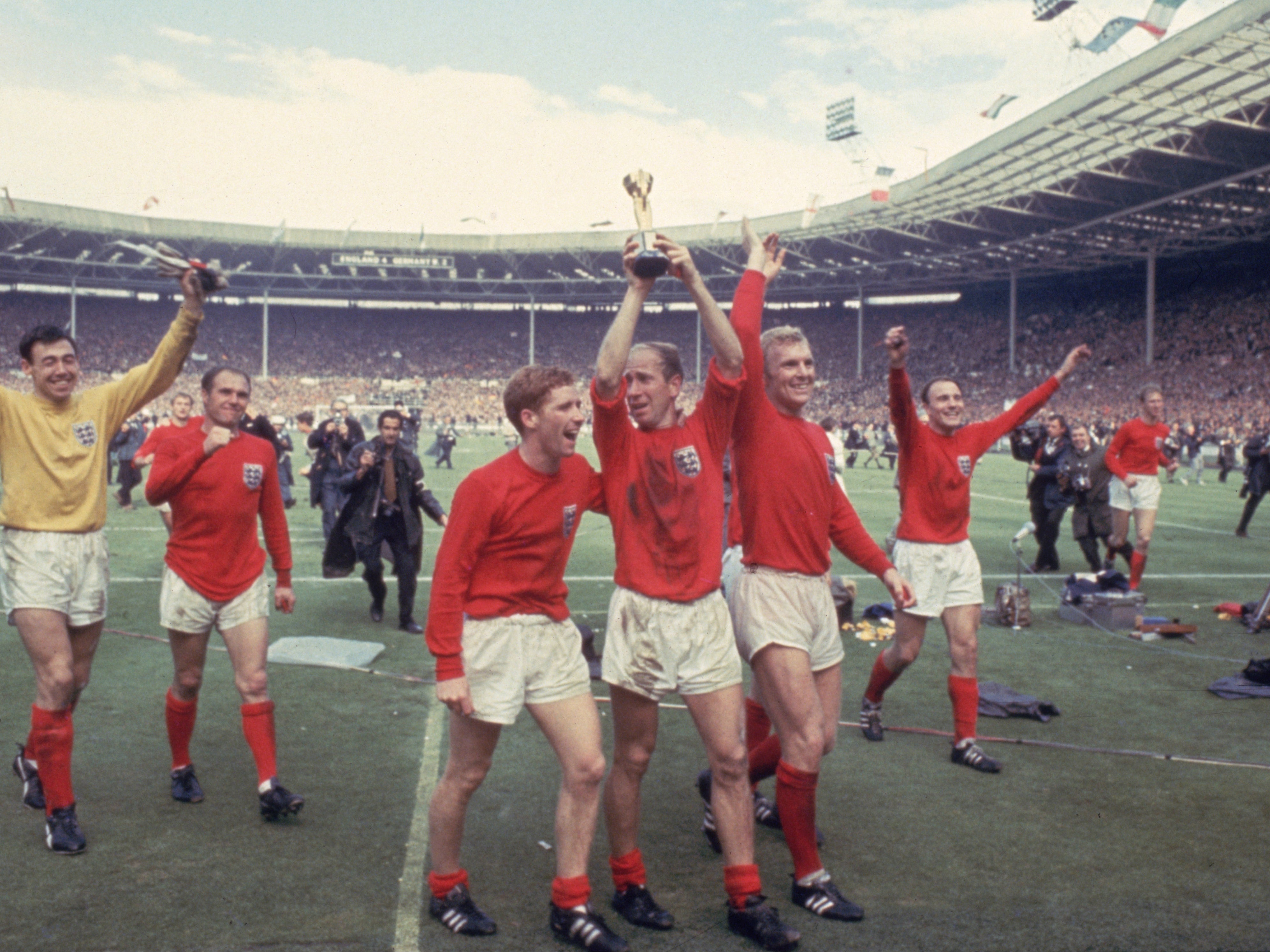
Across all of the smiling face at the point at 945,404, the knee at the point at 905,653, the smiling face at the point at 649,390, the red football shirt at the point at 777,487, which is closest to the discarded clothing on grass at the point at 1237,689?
the knee at the point at 905,653

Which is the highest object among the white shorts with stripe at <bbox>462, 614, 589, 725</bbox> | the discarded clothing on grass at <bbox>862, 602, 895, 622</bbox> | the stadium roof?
the stadium roof

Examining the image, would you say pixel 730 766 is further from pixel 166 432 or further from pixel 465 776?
pixel 166 432

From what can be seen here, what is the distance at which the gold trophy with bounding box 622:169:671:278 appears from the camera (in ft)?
10.7

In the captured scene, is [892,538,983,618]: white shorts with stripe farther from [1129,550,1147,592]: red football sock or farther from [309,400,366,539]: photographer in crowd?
[309,400,366,539]: photographer in crowd

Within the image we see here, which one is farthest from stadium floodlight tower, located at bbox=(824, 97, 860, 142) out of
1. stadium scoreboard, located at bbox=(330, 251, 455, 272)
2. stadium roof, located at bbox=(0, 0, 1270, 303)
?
stadium scoreboard, located at bbox=(330, 251, 455, 272)

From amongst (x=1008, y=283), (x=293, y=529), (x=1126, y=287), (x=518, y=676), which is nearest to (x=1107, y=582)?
(x=518, y=676)

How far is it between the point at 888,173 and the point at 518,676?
42.7m

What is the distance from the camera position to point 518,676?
3.52 metres

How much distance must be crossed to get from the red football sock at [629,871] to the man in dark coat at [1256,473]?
47.4ft

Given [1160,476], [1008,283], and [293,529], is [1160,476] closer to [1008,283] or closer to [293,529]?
[293,529]

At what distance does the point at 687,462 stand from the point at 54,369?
2819 millimetres

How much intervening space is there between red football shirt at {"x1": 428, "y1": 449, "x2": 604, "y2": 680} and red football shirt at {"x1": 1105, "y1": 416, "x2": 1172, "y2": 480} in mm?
8173

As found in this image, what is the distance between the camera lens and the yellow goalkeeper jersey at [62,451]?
14.4ft

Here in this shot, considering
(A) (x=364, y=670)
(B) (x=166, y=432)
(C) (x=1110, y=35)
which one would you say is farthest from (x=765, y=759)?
(C) (x=1110, y=35)
